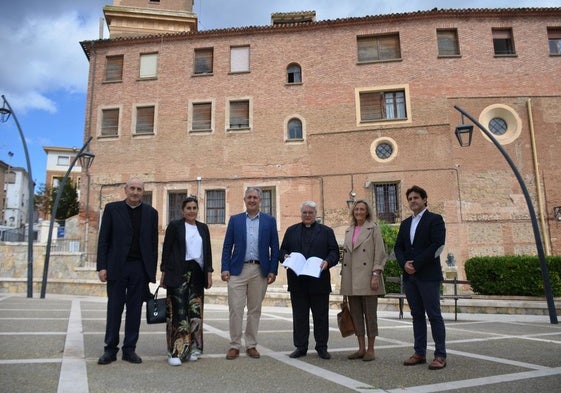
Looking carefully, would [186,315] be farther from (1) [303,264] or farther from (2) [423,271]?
(2) [423,271]

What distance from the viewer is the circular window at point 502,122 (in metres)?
18.9

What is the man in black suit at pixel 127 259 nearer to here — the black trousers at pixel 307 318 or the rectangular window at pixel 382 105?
the black trousers at pixel 307 318

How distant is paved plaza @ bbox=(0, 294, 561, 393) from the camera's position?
3312 mm

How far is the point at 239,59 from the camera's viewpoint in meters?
21.2

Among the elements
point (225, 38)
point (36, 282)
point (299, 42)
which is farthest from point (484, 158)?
point (36, 282)

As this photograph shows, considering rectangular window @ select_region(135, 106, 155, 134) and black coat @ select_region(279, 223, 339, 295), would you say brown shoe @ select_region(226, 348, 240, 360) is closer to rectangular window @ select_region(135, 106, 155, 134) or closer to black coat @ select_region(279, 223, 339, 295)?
black coat @ select_region(279, 223, 339, 295)

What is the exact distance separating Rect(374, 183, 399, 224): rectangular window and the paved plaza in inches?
495

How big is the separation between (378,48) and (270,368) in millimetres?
19216

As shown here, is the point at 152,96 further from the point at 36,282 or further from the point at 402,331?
the point at 402,331

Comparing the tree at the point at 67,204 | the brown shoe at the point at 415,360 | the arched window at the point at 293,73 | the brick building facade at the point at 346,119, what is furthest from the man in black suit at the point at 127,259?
the tree at the point at 67,204

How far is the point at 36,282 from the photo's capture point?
1575 cm

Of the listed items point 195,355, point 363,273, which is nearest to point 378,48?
point 363,273

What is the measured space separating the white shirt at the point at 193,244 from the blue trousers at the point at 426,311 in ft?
7.59

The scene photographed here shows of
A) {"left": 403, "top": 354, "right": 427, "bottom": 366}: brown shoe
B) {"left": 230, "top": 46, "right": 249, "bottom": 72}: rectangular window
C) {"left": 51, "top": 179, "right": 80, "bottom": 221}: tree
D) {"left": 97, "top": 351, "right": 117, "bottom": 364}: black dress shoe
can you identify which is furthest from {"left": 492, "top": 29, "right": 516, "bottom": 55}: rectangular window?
{"left": 51, "top": 179, "right": 80, "bottom": 221}: tree
